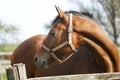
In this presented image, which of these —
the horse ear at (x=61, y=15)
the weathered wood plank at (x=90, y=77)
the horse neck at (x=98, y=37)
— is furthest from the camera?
the horse ear at (x=61, y=15)

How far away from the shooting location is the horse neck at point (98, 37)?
229 inches

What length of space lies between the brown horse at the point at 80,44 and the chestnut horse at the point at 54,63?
157mm

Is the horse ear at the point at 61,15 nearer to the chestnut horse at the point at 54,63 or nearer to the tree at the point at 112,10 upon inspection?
the chestnut horse at the point at 54,63

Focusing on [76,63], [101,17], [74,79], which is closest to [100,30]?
[76,63]

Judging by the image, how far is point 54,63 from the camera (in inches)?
283

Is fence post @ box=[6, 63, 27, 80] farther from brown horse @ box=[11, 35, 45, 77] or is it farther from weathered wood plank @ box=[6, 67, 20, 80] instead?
brown horse @ box=[11, 35, 45, 77]

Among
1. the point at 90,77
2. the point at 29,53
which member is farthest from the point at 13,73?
the point at 29,53

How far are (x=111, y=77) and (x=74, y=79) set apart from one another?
0.42 metres

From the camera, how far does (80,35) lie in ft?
19.3

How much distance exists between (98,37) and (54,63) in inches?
61.3

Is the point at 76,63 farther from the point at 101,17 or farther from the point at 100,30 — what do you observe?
the point at 101,17

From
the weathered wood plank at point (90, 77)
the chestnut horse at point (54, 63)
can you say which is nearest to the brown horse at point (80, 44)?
the chestnut horse at point (54, 63)

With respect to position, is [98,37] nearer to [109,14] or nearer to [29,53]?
[29,53]

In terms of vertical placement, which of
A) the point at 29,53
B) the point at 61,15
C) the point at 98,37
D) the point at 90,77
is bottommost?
the point at 90,77
